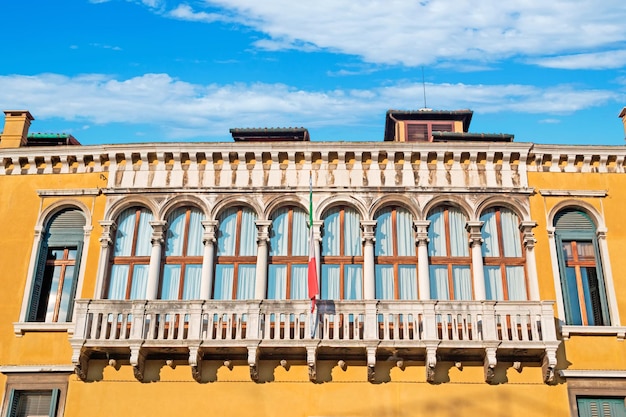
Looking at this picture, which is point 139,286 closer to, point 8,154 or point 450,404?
point 8,154

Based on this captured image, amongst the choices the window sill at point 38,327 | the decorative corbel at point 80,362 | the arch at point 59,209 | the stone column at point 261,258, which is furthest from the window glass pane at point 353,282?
the arch at point 59,209

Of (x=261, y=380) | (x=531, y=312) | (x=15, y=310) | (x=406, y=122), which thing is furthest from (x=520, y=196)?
(x=15, y=310)

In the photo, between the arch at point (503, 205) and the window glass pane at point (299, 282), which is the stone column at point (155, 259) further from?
the arch at point (503, 205)

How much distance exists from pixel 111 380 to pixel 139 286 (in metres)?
2.44

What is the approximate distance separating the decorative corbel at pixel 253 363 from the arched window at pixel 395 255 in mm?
3377

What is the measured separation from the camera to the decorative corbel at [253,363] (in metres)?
16.7

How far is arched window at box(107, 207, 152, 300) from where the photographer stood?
18.8 meters

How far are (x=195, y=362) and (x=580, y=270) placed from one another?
366 inches

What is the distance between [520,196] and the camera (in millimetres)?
19156

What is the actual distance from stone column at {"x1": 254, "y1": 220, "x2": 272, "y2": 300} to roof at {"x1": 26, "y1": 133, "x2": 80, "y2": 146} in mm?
6983

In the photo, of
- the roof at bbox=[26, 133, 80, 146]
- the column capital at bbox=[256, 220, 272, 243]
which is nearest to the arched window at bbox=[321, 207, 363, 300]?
the column capital at bbox=[256, 220, 272, 243]

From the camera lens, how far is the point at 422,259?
18531mm

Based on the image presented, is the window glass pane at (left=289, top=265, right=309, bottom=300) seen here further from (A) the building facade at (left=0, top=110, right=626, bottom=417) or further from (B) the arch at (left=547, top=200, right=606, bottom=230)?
(B) the arch at (left=547, top=200, right=606, bottom=230)

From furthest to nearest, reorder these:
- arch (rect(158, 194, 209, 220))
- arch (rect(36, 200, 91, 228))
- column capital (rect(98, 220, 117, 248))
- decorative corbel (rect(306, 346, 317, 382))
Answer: arch (rect(36, 200, 91, 228))
arch (rect(158, 194, 209, 220))
column capital (rect(98, 220, 117, 248))
decorative corbel (rect(306, 346, 317, 382))
